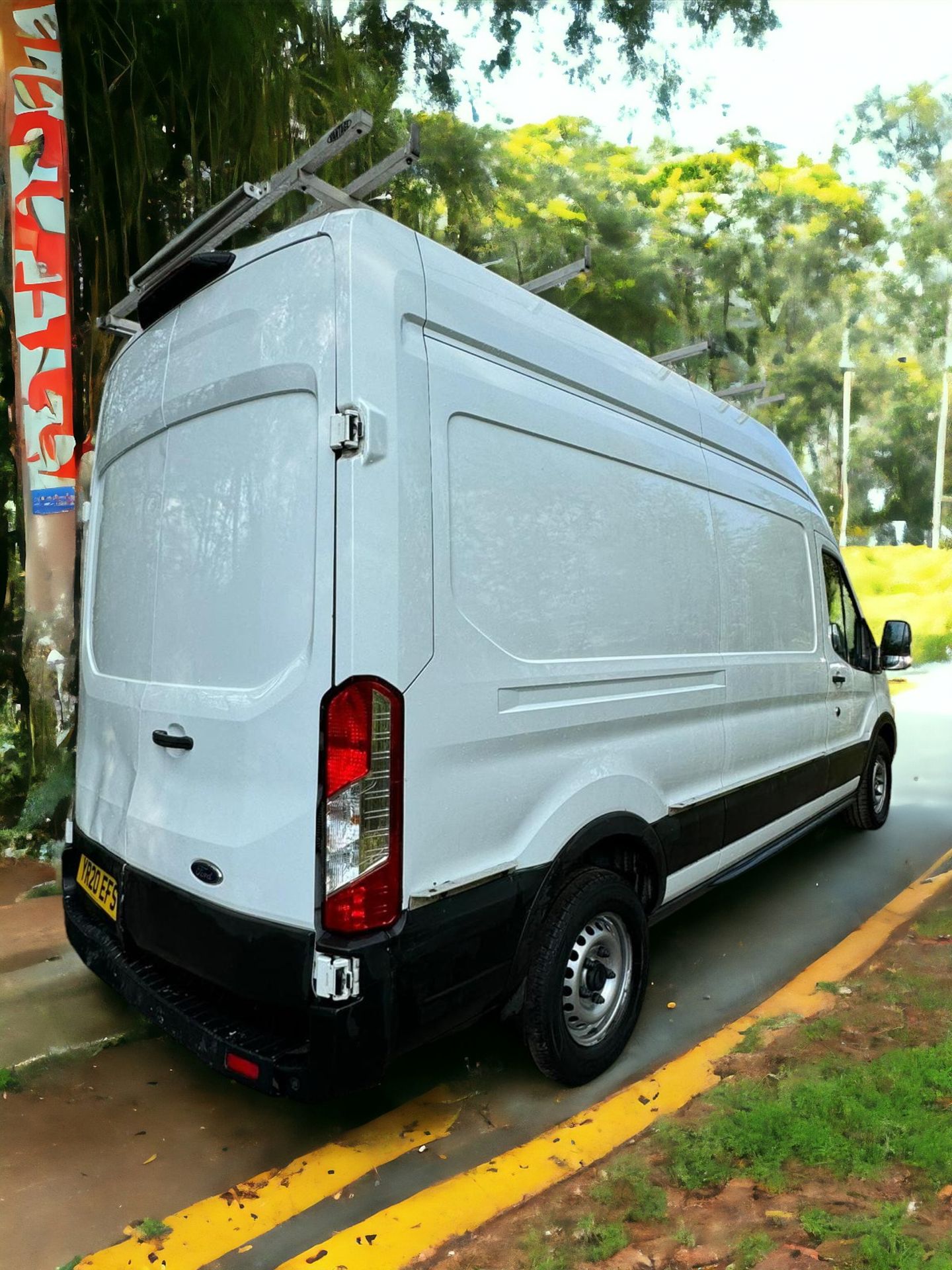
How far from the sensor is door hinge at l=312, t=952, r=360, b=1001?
6.95 feet

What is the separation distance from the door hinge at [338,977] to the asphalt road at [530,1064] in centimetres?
70

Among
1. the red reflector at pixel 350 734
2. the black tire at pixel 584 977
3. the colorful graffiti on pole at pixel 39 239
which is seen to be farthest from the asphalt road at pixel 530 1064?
the colorful graffiti on pole at pixel 39 239

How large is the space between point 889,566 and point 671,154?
1295 centimetres

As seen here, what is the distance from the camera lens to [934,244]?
69.8 feet

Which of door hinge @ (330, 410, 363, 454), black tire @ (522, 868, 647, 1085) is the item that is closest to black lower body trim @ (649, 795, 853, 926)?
black tire @ (522, 868, 647, 1085)

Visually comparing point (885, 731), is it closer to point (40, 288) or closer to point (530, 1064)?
point (530, 1064)

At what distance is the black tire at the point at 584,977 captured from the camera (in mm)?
2691

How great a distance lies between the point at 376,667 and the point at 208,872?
0.77m

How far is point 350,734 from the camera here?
213 cm

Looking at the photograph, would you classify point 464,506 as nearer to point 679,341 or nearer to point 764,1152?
point 764,1152

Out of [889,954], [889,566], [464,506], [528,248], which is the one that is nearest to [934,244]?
[889,566]

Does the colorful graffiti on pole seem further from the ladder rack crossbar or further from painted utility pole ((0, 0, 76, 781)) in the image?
the ladder rack crossbar

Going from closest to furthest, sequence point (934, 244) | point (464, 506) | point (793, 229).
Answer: point (464, 506) → point (793, 229) → point (934, 244)

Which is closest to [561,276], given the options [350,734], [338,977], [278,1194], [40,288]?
[350,734]
